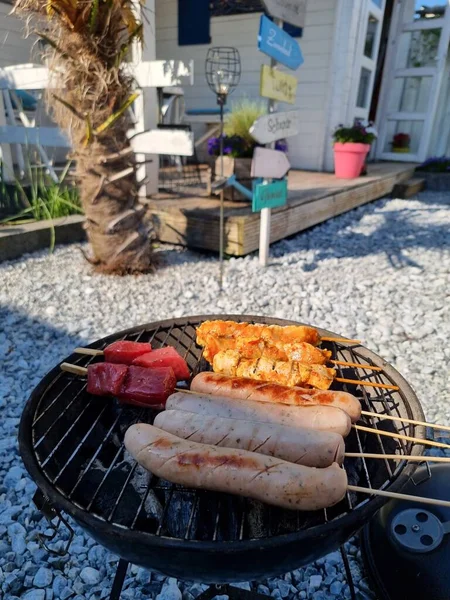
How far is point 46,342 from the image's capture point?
3373mm

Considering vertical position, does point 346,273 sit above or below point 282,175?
below

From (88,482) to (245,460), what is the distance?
85 centimetres

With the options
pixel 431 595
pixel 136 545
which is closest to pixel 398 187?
pixel 431 595

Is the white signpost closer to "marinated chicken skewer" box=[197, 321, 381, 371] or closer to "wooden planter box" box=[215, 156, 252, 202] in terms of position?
"wooden planter box" box=[215, 156, 252, 202]

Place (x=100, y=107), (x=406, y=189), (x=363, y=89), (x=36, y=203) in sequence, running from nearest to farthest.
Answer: (x=100, y=107) → (x=36, y=203) → (x=406, y=189) → (x=363, y=89)

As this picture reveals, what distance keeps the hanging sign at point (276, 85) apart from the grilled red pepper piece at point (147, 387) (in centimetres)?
305

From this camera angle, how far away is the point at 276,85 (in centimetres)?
400

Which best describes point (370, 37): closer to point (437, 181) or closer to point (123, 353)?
point (437, 181)

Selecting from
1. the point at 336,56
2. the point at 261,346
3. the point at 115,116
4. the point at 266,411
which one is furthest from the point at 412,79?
the point at 266,411

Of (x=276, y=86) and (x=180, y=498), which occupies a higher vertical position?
(x=276, y=86)

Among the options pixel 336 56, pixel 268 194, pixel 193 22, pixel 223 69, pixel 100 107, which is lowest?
pixel 268 194

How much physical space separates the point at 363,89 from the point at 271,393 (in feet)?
33.3

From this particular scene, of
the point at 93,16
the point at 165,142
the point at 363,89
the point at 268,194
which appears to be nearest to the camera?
the point at 93,16

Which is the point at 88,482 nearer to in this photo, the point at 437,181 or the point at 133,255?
the point at 133,255
